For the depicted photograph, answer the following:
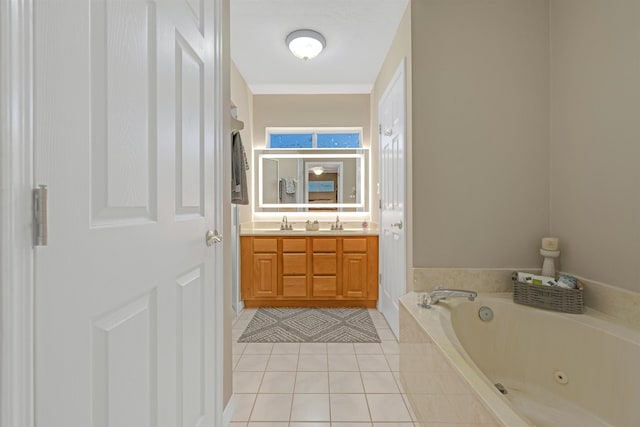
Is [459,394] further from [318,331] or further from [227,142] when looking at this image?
[318,331]

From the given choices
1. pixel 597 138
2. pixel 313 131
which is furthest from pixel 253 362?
pixel 313 131

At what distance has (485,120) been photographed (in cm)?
191

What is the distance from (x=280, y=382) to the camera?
183 centimetres

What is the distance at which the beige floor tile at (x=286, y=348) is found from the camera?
7.26 ft

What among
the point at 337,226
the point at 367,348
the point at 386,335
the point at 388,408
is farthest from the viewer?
the point at 337,226

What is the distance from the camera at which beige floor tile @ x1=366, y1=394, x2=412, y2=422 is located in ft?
4.95

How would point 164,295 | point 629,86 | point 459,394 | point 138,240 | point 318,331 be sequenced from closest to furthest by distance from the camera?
point 138,240 → point 164,295 → point 459,394 → point 629,86 → point 318,331

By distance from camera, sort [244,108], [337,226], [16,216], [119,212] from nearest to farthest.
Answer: [16,216]
[119,212]
[244,108]
[337,226]

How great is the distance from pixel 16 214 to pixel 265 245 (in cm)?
268

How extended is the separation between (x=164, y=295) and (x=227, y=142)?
90cm

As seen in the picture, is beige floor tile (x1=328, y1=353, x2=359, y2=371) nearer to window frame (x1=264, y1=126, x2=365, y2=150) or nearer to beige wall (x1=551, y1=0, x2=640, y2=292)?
beige wall (x1=551, y1=0, x2=640, y2=292)

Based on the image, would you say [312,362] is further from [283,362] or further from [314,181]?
[314,181]

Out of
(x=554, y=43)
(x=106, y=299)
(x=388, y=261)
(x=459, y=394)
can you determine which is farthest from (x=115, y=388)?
(x=554, y=43)

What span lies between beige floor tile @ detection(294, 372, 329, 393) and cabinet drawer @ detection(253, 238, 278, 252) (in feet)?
4.61
